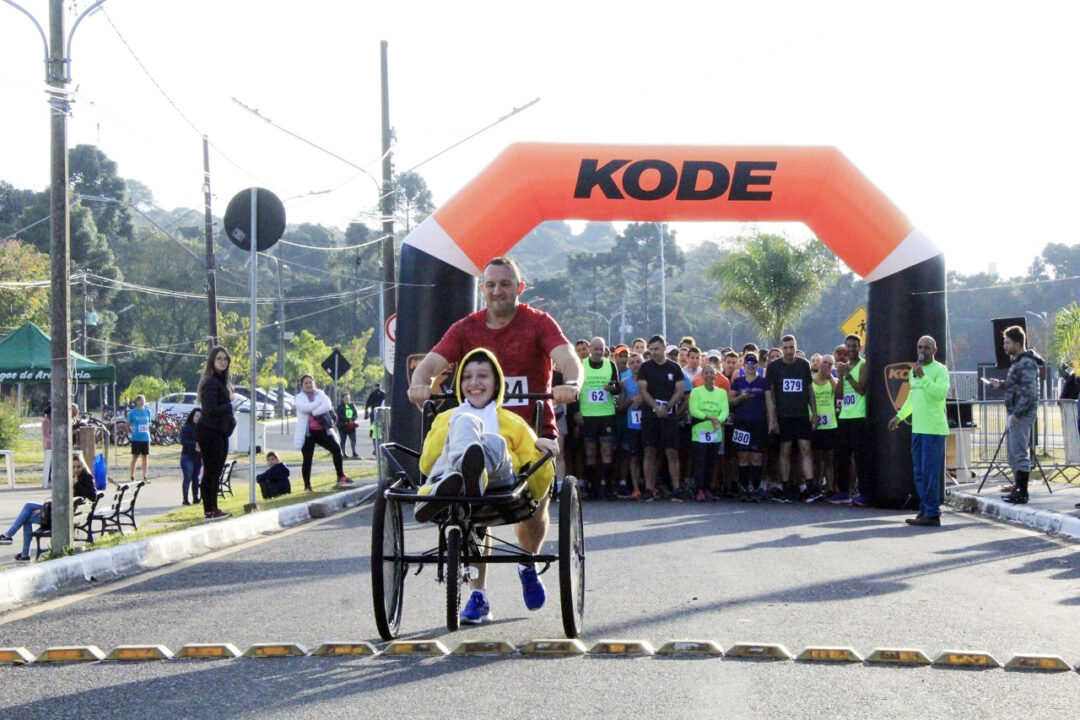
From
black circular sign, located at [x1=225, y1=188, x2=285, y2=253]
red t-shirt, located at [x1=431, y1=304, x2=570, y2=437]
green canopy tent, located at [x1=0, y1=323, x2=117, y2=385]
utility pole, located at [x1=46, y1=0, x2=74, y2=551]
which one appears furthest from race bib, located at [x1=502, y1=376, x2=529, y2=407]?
green canopy tent, located at [x1=0, y1=323, x2=117, y2=385]

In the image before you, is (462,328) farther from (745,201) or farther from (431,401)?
(745,201)

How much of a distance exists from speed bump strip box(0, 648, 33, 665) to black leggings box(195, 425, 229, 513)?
751 centimetres

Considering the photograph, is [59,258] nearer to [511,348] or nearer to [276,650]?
[511,348]

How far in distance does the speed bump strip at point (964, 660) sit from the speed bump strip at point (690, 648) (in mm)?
983

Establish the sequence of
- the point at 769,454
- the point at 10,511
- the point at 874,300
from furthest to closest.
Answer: the point at 10,511, the point at 769,454, the point at 874,300

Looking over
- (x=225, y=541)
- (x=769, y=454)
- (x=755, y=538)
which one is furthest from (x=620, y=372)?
(x=225, y=541)

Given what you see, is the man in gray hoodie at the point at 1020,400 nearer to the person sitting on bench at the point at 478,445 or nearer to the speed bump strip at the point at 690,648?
the speed bump strip at the point at 690,648

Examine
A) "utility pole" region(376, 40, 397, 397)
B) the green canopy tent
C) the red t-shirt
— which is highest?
"utility pole" region(376, 40, 397, 397)

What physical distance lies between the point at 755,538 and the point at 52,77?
24.6 ft

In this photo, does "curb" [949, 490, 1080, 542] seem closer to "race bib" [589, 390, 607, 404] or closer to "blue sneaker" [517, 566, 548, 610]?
"race bib" [589, 390, 607, 404]

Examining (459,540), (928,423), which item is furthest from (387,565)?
(928,423)

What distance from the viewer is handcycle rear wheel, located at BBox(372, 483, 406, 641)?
6094 millimetres

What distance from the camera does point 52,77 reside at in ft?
39.3

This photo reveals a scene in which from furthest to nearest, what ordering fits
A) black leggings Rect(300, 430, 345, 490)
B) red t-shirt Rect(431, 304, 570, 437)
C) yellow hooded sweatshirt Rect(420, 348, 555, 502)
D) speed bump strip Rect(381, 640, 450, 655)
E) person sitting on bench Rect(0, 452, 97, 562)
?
black leggings Rect(300, 430, 345, 490) → person sitting on bench Rect(0, 452, 97, 562) → red t-shirt Rect(431, 304, 570, 437) → yellow hooded sweatshirt Rect(420, 348, 555, 502) → speed bump strip Rect(381, 640, 450, 655)
